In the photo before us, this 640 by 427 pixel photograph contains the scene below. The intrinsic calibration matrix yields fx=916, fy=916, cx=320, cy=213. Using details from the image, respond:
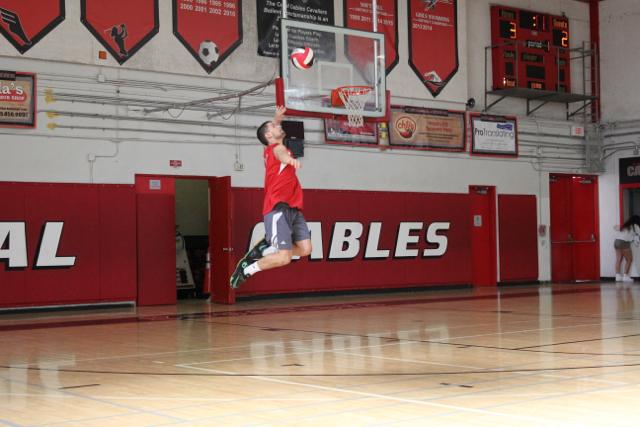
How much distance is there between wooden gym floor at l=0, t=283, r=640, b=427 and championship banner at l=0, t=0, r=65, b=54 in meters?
5.25

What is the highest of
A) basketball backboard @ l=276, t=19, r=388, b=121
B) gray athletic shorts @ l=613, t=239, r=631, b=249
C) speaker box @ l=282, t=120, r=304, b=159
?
basketball backboard @ l=276, t=19, r=388, b=121

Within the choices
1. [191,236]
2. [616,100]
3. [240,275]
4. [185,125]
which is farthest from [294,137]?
[616,100]

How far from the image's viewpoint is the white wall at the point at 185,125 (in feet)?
58.6

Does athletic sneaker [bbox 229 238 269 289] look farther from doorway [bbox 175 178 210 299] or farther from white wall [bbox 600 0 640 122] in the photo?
white wall [bbox 600 0 640 122]

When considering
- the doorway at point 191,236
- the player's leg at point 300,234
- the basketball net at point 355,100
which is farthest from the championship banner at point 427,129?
the player's leg at point 300,234

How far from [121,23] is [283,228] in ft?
31.8

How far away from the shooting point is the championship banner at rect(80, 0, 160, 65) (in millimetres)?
18203

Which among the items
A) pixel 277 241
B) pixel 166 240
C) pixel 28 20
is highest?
pixel 28 20

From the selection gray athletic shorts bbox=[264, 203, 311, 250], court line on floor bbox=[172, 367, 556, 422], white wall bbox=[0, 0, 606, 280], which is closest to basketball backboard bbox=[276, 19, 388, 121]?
white wall bbox=[0, 0, 606, 280]

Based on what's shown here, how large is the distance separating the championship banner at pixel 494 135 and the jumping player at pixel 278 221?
14127mm

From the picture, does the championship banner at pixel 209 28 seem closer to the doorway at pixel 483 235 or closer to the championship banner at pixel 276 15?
the championship banner at pixel 276 15

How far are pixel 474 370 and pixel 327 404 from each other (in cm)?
Result: 226

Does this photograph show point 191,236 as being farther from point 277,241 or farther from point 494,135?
point 277,241

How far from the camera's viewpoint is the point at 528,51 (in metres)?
24.5
